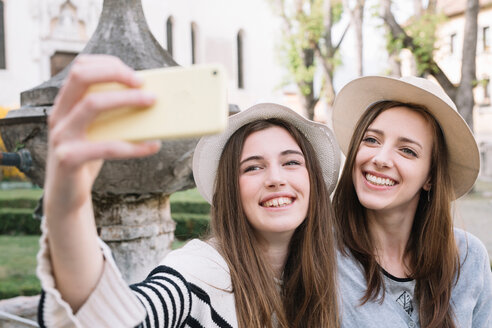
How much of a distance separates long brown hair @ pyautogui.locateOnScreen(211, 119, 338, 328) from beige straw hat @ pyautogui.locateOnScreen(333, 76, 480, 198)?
1.63ft

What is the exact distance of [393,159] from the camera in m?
2.16

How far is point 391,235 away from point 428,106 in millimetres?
626

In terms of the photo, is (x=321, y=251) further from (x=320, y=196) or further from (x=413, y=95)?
(x=413, y=95)

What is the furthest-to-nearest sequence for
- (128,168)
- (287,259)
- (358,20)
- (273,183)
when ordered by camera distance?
(358,20) → (128,168) → (287,259) → (273,183)

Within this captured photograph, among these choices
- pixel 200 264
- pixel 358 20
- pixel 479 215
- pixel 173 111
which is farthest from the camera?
pixel 358 20

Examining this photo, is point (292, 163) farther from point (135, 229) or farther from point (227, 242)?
A: point (135, 229)

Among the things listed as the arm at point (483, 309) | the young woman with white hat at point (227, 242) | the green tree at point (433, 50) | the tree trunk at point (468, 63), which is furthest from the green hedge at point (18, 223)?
the tree trunk at point (468, 63)

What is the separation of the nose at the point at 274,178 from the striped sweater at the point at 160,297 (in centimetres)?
32

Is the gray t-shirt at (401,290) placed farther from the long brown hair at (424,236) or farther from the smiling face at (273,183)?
the smiling face at (273,183)

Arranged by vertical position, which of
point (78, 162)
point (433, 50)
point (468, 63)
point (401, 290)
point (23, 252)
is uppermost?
point (433, 50)

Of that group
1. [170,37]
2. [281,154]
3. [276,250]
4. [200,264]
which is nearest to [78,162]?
[200,264]

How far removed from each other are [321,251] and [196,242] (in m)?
0.53

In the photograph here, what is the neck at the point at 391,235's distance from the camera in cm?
234

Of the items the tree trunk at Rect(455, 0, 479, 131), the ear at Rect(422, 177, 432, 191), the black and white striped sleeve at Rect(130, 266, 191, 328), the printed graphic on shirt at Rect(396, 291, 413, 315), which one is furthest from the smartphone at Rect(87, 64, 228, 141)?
the tree trunk at Rect(455, 0, 479, 131)
